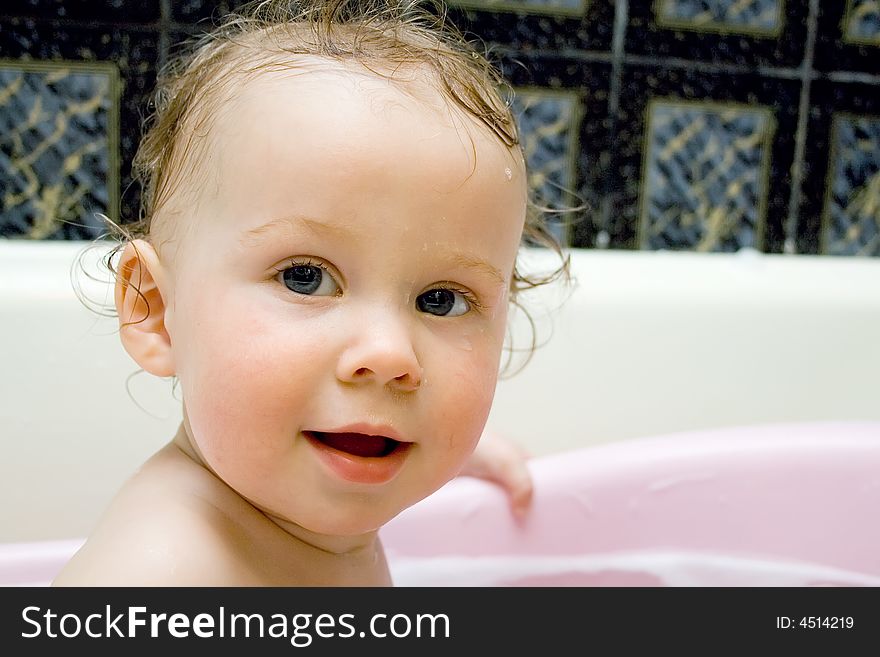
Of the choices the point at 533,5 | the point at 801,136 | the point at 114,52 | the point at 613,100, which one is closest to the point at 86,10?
the point at 114,52

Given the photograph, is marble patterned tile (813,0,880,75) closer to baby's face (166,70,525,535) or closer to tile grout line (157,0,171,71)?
tile grout line (157,0,171,71)

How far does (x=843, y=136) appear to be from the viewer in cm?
166

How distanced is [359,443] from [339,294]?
97 millimetres

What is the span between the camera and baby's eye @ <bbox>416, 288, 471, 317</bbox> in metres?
0.63

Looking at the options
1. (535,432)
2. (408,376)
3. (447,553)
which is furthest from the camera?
(535,432)

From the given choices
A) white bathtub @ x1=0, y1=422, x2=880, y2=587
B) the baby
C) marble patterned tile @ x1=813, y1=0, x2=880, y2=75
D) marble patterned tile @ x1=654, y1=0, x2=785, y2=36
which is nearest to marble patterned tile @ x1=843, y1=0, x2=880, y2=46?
marble patterned tile @ x1=813, y1=0, x2=880, y2=75

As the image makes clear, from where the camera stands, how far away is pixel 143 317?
71 cm

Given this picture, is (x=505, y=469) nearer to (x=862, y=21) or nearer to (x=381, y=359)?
(x=381, y=359)

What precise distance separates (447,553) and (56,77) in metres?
0.88

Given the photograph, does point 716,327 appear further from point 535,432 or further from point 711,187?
point 711,187

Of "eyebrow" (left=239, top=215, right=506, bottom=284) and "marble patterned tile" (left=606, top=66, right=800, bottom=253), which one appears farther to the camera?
"marble patterned tile" (left=606, top=66, right=800, bottom=253)

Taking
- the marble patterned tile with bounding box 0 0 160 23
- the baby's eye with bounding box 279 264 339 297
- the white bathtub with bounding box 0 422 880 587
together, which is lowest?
the white bathtub with bounding box 0 422 880 587

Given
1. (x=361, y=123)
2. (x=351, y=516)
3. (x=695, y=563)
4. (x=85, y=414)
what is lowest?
(x=695, y=563)
